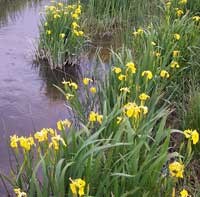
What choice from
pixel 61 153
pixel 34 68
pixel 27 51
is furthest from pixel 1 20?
pixel 61 153

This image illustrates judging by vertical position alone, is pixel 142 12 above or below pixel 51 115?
above

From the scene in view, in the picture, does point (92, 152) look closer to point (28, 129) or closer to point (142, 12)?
point (28, 129)

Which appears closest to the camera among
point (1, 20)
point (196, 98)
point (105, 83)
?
point (196, 98)

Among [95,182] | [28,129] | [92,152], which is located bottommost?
[28,129]

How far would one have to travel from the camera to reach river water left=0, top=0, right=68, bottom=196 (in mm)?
4207

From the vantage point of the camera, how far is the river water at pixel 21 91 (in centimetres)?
421

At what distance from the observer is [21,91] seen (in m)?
5.04

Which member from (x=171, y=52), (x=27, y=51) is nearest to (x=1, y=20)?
(x=27, y=51)

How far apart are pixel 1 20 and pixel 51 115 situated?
3699 millimetres

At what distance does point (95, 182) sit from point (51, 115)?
2318 millimetres

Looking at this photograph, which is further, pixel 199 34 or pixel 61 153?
pixel 199 34

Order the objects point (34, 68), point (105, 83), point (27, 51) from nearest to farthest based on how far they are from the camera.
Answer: point (105, 83)
point (34, 68)
point (27, 51)

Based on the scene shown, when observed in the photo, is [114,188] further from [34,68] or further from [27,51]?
[27,51]

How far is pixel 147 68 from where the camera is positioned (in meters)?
3.75
